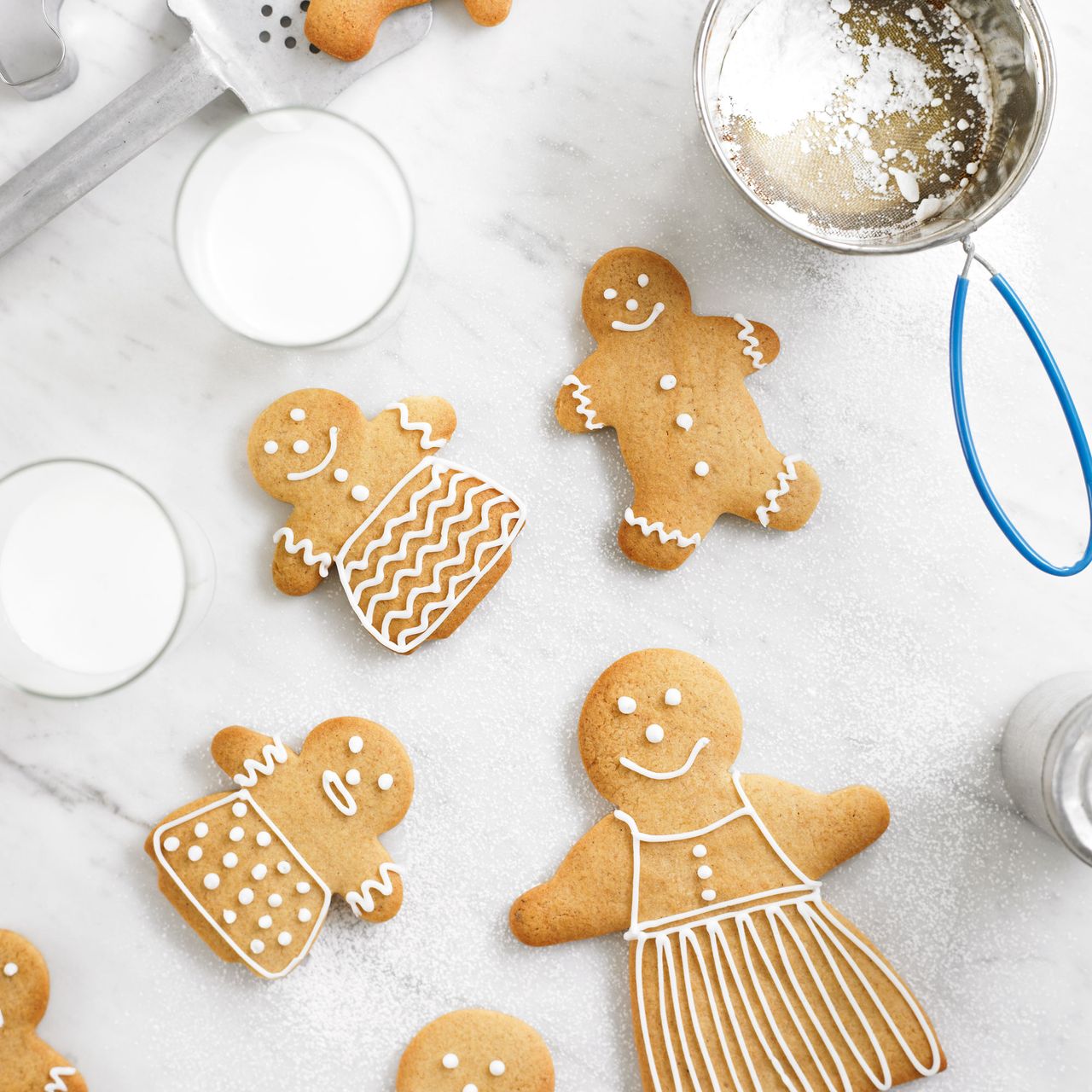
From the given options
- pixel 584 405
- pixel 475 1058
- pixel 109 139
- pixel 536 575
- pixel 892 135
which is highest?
pixel 109 139

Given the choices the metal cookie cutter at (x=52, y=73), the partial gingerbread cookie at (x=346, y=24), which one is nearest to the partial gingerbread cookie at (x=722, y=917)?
the partial gingerbread cookie at (x=346, y=24)

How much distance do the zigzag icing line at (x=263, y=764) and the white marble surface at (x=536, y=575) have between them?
0.04m

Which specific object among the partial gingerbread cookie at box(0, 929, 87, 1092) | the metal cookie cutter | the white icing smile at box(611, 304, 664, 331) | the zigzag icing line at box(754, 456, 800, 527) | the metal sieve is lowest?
the partial gingerbread cookie at box(0, 929, 87, 1092)

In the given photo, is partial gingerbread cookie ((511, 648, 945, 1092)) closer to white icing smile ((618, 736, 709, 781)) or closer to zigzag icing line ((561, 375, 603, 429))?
white icing smile ((618, 736, 709, 781))


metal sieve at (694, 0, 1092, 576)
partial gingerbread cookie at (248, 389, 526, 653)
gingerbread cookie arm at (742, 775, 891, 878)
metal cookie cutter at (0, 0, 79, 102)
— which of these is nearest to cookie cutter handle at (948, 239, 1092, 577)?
metal sieve at (694, 0, 1092, 576)

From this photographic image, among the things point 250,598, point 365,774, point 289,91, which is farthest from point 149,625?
point 289,91

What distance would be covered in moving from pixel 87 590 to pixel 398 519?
256mm

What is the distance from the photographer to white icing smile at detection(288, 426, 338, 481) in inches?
33.8

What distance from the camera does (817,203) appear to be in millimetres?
821

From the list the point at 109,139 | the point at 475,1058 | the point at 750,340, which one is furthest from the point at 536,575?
the point at 109,139

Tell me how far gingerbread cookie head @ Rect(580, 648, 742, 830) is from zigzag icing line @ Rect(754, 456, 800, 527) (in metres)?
0.15

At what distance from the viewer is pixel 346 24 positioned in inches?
33.2

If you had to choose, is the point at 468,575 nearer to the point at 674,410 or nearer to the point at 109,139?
the point at 674,410

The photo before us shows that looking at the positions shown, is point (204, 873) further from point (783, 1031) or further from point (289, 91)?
point (289, 91)
